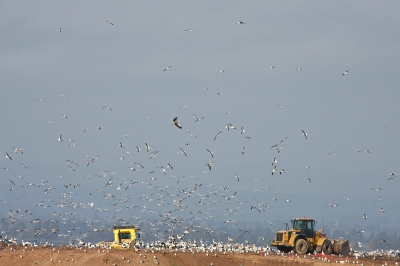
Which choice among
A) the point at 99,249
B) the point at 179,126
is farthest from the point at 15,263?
the point at 179,126

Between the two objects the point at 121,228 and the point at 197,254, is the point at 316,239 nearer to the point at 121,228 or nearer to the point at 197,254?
the point at 197,254

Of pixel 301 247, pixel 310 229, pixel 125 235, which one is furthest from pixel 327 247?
pixel 125 235

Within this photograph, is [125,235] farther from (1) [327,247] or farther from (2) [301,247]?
(1) [327,247]

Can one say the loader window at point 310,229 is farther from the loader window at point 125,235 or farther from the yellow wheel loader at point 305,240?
the loader window at point 125,235

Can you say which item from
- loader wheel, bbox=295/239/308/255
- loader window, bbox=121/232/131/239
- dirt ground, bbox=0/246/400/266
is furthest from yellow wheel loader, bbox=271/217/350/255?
loader window, bbox=121/232/131/239

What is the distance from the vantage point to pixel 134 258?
135 ft

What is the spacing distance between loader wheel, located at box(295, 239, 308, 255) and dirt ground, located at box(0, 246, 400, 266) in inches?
116

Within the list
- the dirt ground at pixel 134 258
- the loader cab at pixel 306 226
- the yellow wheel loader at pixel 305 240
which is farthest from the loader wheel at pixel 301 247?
the dirt ground at pixel 134 258

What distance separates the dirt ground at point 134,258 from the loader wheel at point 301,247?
2946mm

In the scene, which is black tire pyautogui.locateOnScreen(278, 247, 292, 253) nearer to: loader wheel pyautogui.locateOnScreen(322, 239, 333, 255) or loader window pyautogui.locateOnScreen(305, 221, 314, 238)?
loader window pyautogui.locateOnScreen(305, 221, 314, 238)

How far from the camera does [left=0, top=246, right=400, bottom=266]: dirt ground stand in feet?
135

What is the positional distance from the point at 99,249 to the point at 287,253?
12.9m

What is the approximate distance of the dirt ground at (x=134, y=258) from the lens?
4109cm

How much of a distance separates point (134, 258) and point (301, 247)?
12.6 meters
